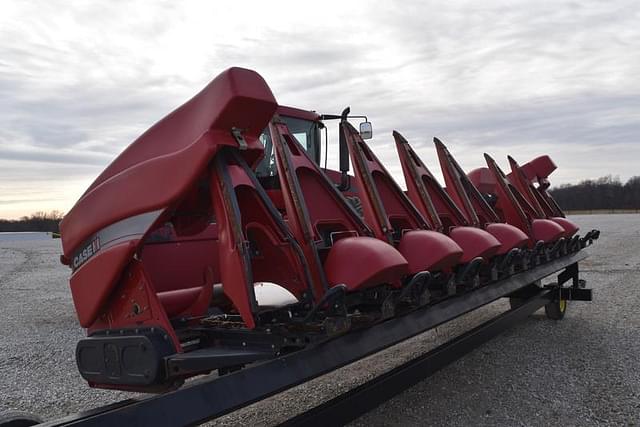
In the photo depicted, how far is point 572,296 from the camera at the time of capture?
7.59 metres

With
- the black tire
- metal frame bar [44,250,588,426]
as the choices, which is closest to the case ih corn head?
metal frame bar [44,250,588,426]

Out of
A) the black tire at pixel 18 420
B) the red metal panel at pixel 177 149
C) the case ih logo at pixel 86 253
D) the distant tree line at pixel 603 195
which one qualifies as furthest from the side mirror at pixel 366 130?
the distant tree line at pixel 603 195

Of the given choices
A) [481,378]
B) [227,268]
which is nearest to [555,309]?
[481,378]

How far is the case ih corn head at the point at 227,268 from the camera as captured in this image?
2.63 metres

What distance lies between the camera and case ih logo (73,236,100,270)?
117 inches

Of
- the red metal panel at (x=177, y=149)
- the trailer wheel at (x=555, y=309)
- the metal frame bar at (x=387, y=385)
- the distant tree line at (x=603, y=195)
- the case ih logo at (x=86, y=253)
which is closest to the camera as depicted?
the red metal panel at (x=177, y=149)

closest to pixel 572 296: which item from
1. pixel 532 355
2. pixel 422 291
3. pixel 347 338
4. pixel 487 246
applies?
pixel 532 355

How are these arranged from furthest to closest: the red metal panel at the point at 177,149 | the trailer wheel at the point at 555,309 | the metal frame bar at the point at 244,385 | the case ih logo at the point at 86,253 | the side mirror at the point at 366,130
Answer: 1. the trailer wheel at the point at 555,309
2. the side mirror at the point at 366,130
3. the case ih logo at the point at 86,253
4. the red metal panel at the point at 177,149
5. the metal frame bar at the point at 244,385

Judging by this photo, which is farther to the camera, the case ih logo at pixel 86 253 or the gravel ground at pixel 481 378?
the gravel ground at pixel 481 378

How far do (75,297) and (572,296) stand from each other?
640 centimetres

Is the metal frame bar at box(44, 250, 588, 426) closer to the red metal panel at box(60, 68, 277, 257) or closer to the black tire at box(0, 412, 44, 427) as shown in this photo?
the black tire at box(0, 412, 44, 427)

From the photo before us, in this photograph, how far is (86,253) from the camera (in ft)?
10.0

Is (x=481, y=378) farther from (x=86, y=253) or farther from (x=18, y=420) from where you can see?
(x=18, y=420)

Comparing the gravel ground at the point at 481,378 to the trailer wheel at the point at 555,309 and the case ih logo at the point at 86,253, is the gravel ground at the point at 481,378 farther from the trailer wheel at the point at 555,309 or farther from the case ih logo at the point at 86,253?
the case ih logo at the point at 86,253
